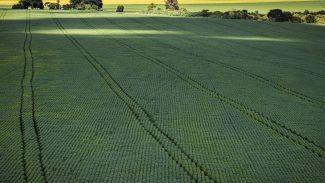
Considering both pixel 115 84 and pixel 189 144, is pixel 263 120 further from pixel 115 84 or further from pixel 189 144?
pixel 115 84

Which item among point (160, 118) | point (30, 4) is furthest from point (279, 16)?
point (30, 4)

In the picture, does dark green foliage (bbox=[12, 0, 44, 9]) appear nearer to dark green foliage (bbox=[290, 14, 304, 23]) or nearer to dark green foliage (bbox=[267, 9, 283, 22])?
dark green foliage (bbox=[267, 9, 283, 22])

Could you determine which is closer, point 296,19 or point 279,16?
point 296,19

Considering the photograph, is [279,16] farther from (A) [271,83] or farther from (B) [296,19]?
(A) [271,83]

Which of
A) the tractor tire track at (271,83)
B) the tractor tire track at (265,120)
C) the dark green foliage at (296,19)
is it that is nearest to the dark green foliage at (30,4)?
the dark green foliage at (296,19)

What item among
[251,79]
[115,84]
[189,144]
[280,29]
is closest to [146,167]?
[189,144]

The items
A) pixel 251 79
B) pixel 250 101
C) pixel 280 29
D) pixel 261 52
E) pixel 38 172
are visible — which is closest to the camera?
pixel 38 172

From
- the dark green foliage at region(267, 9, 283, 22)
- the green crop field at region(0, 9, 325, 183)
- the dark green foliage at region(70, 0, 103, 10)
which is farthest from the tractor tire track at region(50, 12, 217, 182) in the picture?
the dark green foliage at region(70, 0, 103, 10)

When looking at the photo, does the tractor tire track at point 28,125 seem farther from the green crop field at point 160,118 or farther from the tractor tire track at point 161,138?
the tractor tire track at point 161,138
